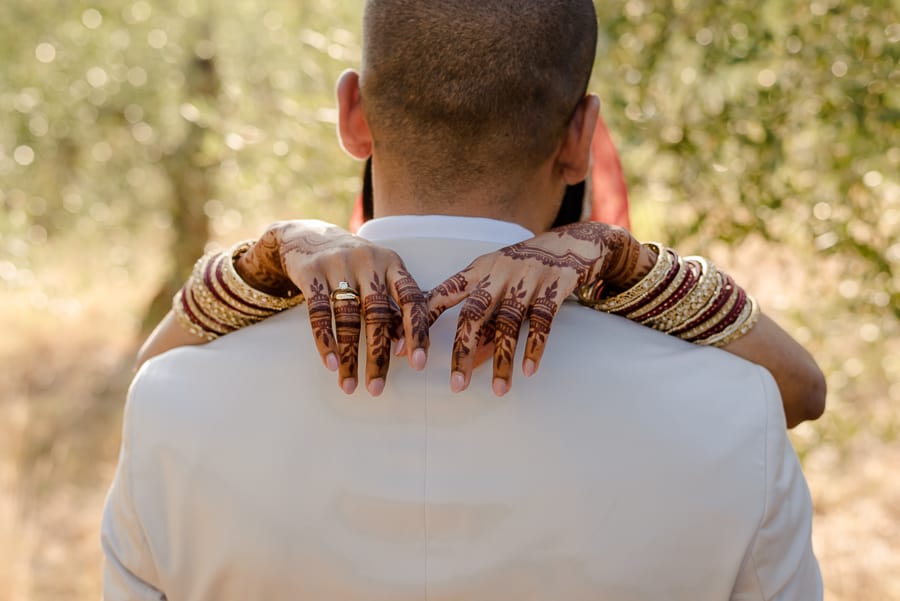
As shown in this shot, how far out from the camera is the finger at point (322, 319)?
1396 millimetres

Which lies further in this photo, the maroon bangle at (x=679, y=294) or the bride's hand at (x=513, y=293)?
the maroon bangle at (x=679, y=294)

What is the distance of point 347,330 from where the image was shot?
1.41 meters

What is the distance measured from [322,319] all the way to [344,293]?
5 centimetres

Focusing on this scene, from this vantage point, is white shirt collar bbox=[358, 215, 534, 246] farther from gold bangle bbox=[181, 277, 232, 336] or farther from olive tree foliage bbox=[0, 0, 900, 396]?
olive tree foliage bbox=[0, 0, 900, 396]

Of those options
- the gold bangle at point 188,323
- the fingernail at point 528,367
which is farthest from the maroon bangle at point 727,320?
the gold bangle at point 188,323

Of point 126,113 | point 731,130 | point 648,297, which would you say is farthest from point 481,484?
point 126,113

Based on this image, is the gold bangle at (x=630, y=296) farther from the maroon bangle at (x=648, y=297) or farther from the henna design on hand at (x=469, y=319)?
the henna design on hand at (x=469, y=319)

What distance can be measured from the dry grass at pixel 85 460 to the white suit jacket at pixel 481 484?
2.20 meters

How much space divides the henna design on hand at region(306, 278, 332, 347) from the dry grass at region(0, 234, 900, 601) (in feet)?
7.87

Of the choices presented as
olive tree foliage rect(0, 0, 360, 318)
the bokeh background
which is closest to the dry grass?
the bokeh background

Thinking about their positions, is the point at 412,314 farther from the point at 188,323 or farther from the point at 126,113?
the point at 126,113

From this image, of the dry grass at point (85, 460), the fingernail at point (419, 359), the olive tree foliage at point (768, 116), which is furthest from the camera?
the dry grass at point (85, 460)

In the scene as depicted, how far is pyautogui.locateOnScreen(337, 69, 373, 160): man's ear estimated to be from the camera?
5.77 ft

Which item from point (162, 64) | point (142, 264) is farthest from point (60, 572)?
point (162, 64)
